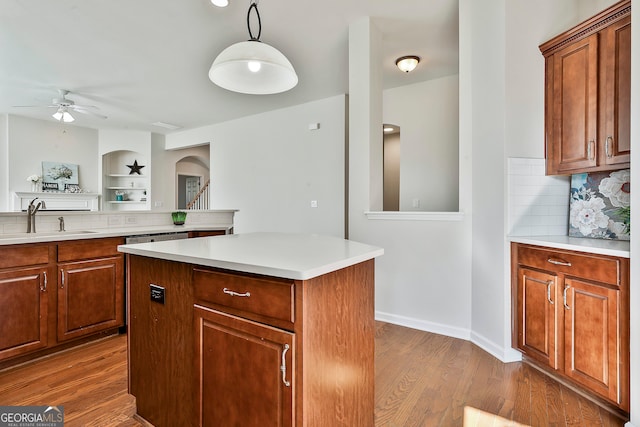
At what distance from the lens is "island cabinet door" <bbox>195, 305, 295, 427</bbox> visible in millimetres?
1050

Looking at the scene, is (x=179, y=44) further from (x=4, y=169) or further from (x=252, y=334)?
(x=4, y=169)

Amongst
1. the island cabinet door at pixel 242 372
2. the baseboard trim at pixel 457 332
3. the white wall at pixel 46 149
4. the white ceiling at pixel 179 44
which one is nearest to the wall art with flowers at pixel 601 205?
the baseboard trim at pixel 457 332

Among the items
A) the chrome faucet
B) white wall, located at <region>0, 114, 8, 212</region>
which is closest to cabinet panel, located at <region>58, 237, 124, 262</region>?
the chrome faucet

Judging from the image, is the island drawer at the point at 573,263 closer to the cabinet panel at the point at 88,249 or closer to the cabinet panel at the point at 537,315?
the cabinet panel at the point at 537,315

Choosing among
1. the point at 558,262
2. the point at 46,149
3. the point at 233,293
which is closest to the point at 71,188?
the point at 46,149

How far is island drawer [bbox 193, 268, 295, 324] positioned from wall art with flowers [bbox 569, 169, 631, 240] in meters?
2.17

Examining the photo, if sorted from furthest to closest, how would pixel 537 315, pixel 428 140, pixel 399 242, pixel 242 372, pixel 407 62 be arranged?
1. pixel 428 140
2. pixel 407 62
3. pixel 399 242
4. pixel 537 315
5. pixel 242 372

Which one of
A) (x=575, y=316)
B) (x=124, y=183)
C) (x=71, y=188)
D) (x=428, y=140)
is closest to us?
(x=575, y=316)

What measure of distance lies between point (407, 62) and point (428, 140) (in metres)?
1.10

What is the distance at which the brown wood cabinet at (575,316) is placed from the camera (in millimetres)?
1568

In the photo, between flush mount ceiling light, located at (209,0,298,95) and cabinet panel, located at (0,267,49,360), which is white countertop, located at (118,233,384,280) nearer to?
flush mount ceiling light, located at (209,0,298,95)

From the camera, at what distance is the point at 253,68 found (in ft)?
5.44

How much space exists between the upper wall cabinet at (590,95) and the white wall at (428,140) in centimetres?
192

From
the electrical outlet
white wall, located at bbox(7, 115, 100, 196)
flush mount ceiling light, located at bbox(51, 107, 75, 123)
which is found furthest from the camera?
white wall, located at bbox(7, 115, 100, 196)
